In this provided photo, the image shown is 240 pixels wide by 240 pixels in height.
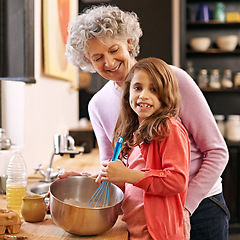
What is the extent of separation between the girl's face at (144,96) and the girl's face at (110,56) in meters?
0.25

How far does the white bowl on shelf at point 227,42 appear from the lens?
4.20 meters

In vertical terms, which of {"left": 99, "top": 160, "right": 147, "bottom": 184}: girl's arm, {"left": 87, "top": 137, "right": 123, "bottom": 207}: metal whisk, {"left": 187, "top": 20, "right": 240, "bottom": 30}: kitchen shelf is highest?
{"left": 187, "top": 20, "right": 240, "bottom": 30}: kitchen shelf

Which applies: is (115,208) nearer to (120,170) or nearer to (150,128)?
(120,170)

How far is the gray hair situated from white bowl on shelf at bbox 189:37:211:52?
9.10 ft

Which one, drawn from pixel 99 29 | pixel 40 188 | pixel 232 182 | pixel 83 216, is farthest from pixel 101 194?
pixel 232 182

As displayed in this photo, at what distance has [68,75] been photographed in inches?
131

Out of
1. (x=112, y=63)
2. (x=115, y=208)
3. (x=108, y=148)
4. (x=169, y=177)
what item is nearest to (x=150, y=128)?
(x=169, y=177)

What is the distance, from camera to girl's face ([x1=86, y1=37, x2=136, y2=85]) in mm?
1490

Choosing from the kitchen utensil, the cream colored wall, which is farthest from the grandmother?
the kitchen utensil

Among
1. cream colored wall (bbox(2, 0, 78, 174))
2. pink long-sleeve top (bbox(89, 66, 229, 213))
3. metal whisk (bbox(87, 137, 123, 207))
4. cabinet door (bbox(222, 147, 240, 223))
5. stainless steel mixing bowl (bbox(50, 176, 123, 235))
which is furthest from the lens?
cabinet door (bbox(222, 147, 240, 223))

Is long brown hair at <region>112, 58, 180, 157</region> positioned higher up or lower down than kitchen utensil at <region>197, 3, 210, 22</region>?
lower down

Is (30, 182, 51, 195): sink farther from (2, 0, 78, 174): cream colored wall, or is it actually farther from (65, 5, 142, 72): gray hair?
(65, 5, 142, 72): gray hair

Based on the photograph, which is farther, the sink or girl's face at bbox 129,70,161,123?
the sink

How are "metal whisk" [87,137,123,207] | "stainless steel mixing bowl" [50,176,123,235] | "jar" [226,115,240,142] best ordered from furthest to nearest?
"jar" [226,115,240,142] < "metal whisk" [87,137,123,207] < "stainless steel mixing bowl" [50,176,123,235]
